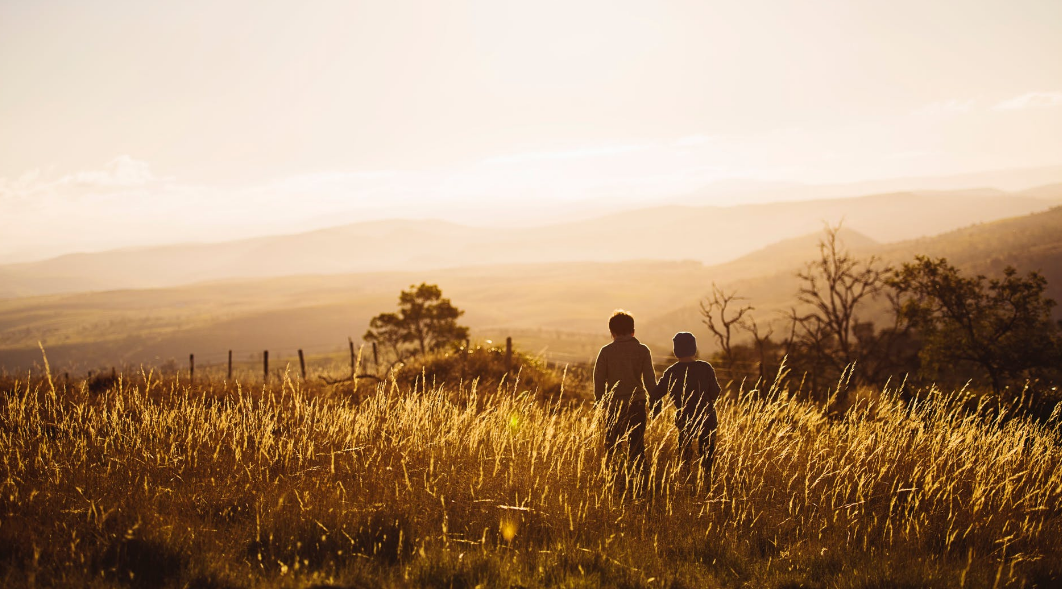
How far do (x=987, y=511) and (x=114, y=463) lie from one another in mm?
8425

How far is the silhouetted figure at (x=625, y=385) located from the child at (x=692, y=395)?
19 centimetres

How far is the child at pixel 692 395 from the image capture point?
6.39 metres

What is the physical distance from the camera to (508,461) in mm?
6523

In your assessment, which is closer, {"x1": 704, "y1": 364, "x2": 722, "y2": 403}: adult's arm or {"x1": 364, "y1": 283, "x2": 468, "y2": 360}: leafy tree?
{"x1": 704, "y1": 364, "x2": 722, "y2": 403}: adult's arm

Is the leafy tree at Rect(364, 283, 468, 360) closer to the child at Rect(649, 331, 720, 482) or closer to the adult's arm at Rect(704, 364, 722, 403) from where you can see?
the child at Rect(649, 331, 720, 482)

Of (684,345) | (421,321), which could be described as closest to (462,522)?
(684,345)

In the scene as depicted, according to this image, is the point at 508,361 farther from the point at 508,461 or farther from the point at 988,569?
the point at 988,569

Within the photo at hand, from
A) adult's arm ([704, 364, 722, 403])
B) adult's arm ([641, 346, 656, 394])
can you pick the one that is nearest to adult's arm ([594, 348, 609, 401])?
adult's arm ([641, 346, 656, 394])

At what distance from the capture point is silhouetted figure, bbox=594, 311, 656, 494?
20.8 feet

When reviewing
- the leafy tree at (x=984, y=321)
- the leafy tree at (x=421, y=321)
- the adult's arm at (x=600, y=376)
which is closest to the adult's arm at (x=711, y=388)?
the adult's arm at (x=600, y=376)

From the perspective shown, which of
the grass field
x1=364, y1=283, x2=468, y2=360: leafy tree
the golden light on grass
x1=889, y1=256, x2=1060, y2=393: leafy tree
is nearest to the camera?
the grass field

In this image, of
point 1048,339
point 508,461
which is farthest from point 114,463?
point 1048,339

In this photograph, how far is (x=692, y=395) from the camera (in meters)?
6.56

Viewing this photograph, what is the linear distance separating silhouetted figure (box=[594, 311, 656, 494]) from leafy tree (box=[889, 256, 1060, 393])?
2176 centimetres
